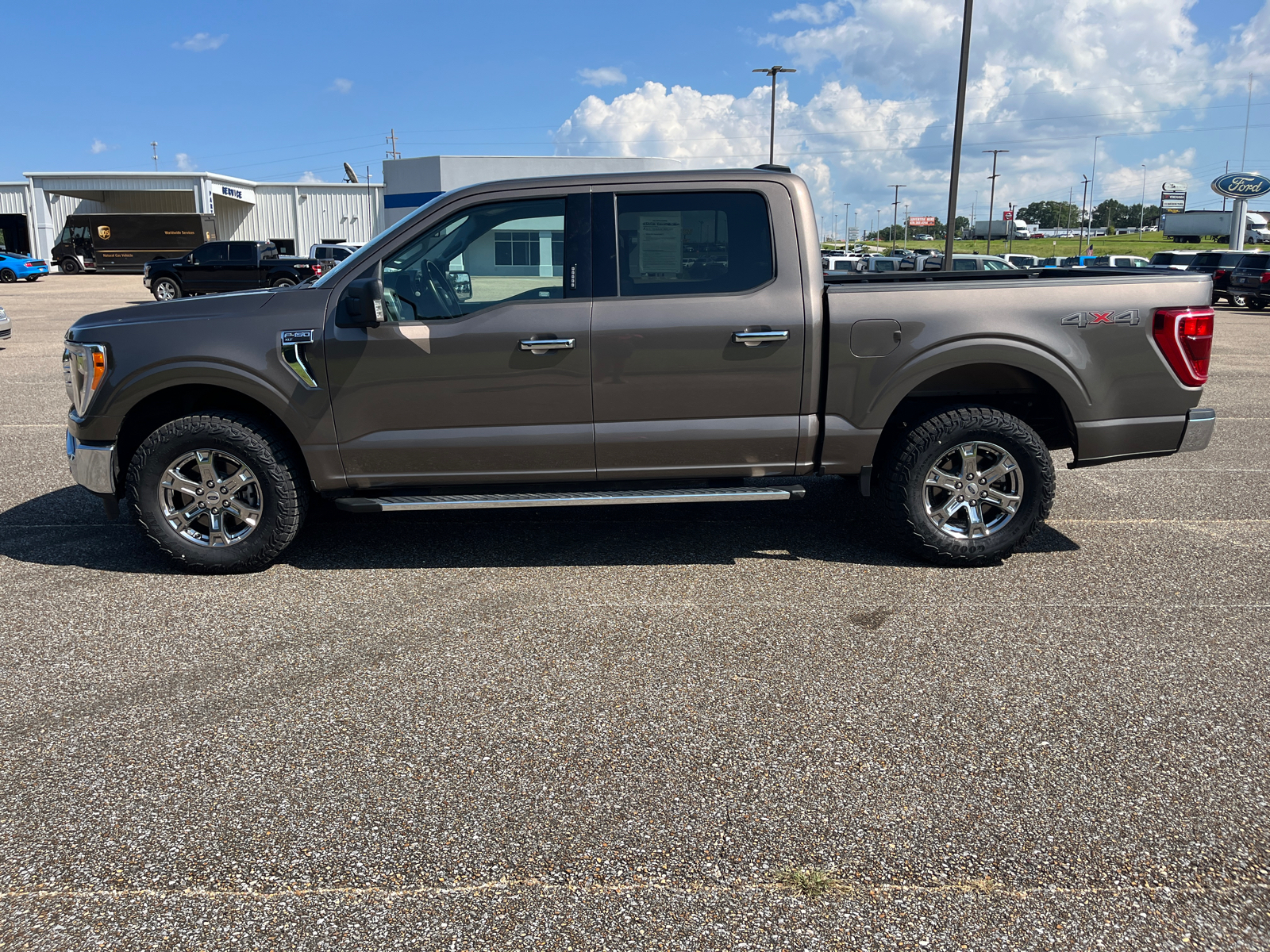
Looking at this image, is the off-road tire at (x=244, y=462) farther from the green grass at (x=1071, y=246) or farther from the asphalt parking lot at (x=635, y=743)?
the green grass at (x=1071, y=246)

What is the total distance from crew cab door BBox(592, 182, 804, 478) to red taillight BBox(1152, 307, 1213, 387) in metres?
1.87

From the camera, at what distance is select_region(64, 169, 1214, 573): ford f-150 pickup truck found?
5055 mm

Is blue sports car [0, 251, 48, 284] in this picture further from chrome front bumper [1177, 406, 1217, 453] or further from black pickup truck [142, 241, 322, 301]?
chrome front bumper [1177, 406, 1217, 453]

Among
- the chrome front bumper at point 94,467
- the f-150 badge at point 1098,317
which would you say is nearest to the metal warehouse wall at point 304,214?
the chrome front bumper at point 94,467

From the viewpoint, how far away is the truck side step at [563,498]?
5.08 m

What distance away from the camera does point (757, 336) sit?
502cm

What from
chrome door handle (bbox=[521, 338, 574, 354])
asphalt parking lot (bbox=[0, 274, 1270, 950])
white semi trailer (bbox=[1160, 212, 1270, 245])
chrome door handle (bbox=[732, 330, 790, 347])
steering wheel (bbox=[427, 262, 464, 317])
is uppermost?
white semi trailer (bbox=[1160, 212, 1270, 245])

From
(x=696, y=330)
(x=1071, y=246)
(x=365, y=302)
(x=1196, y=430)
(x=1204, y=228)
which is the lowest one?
(x=1196, y=430)

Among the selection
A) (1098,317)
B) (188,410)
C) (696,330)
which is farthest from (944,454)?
(188,410)

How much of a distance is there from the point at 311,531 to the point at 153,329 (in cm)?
A: 157

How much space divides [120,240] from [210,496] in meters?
51.5

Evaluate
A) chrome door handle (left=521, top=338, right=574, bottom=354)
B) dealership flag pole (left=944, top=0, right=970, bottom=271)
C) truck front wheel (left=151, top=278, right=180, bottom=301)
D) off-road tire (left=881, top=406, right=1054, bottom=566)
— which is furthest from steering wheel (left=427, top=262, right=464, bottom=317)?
truck front wheel (left=151, top=278, right=180, bottom=301)

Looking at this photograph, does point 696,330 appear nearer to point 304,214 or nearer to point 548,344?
point 548,344

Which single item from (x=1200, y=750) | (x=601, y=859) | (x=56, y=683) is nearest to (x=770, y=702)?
(x=601, y=859)
